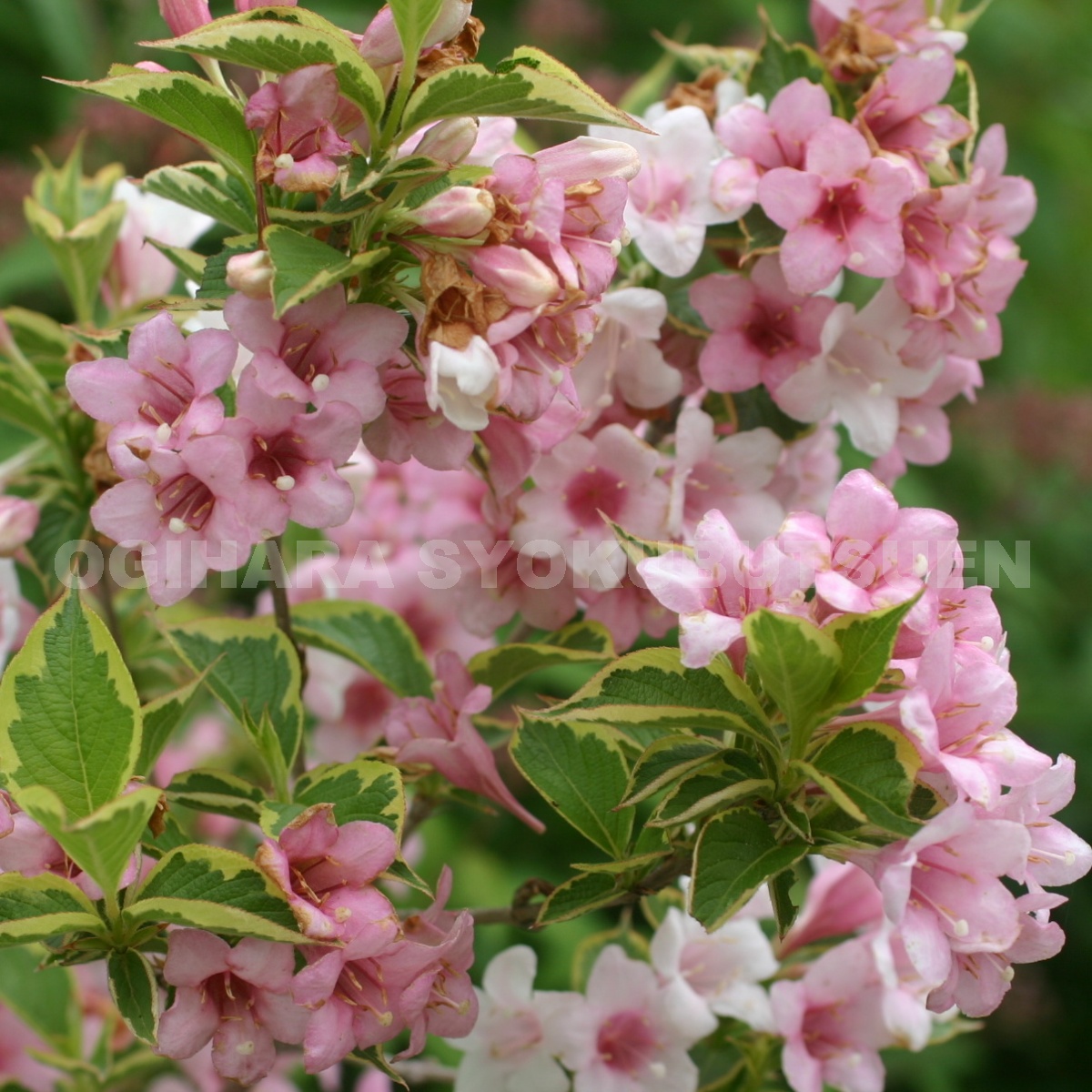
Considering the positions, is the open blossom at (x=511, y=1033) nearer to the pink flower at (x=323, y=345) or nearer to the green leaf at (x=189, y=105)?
the pink flower at (x=323, y=345)

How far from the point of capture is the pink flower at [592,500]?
121 centimetres

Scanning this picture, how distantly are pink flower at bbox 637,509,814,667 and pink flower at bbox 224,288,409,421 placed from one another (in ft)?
0.77

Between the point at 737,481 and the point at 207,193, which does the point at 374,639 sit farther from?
the point at 207,193

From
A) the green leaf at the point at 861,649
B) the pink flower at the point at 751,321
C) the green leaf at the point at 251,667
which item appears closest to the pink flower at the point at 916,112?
the pink flower at the point at 751,321

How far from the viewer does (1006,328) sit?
132 inches

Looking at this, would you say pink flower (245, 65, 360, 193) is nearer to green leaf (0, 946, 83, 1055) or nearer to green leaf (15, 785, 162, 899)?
green leaf (15, 785, 162, 899)

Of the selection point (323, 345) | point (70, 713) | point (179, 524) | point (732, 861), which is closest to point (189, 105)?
point (323, 345)

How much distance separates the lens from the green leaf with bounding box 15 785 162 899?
81 centimetres

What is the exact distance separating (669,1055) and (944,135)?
2.81 ft

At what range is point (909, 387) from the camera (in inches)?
50.4

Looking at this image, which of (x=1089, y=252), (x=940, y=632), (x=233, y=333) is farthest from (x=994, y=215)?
(x=1089, y=252)

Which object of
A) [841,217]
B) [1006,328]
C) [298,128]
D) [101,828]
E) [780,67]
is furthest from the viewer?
[1006,328]

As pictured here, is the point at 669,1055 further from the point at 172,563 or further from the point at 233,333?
the point at 233,333

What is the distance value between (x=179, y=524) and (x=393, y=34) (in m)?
0.37
